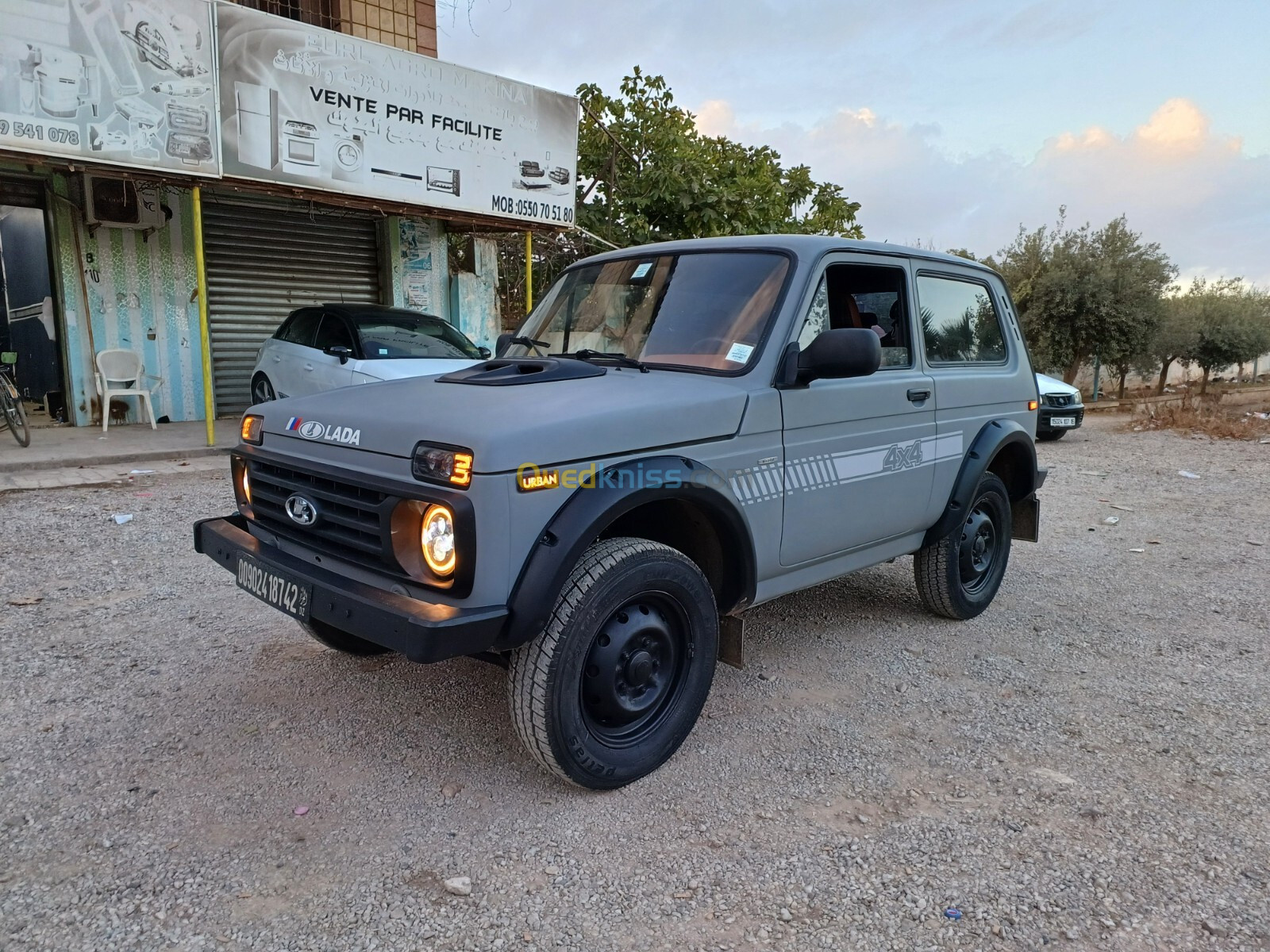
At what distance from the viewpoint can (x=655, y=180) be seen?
41.0 feet

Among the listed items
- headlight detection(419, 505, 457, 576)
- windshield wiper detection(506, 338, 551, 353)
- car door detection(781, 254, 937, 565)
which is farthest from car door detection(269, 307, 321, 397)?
headlight detection(419, 505, 457, 576)

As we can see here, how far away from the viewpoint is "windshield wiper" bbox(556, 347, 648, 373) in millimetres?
3223

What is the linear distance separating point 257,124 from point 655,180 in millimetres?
6046

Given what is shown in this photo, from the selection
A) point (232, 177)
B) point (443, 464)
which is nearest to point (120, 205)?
point (232, 177)

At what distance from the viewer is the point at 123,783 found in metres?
2.77

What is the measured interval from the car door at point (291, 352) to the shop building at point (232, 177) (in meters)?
0.86

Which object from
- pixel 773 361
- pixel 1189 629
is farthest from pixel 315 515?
pixel 1189 629

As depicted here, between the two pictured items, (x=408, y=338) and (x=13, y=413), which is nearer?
(x=13, y=413)

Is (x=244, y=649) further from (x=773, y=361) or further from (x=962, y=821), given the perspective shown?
(x=962, y=821)

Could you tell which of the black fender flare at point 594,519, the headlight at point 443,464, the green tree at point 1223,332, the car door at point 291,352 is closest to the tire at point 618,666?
the black fender flare at point 594,519

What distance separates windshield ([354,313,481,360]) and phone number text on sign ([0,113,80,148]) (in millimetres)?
2808

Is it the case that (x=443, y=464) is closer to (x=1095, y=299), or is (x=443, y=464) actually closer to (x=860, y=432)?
(x=860, y=432)

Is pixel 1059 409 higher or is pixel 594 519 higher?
pixel 594 519

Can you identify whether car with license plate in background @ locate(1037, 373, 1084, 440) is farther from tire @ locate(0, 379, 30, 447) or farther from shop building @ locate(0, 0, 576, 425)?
tire @ locate(0, 379, 30, 447)
